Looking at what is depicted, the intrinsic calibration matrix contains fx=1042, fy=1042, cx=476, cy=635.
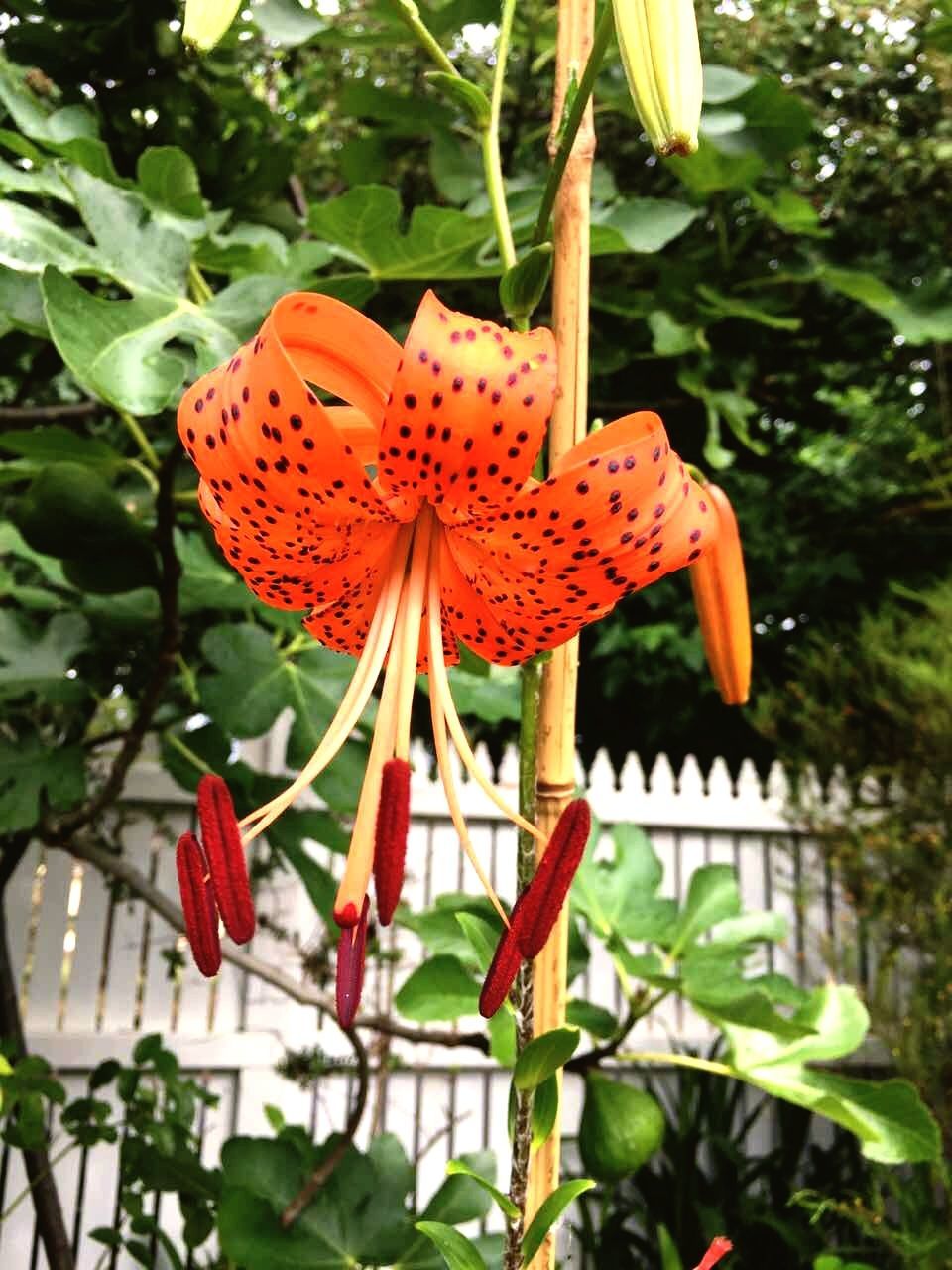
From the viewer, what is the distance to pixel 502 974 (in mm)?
354

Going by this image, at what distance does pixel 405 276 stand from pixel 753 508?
6.83 feet

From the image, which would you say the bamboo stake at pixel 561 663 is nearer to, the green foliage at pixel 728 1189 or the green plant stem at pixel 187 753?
the green plant stem at pixel 187 753

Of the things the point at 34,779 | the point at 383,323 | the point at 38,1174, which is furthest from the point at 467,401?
the point at 38,1174

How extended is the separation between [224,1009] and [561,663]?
189 centimetres

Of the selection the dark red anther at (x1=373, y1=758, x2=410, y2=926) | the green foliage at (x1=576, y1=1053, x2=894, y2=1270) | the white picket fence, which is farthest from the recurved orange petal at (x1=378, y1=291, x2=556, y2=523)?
the green foliage at (x1=576, y1=1053, x2=894, y2=1270)

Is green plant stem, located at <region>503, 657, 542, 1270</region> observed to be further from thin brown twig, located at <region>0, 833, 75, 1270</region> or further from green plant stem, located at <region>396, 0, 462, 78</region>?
thin brown twig, located at <region>0, 833, 75, 1270</region>

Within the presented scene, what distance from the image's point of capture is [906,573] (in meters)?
2.89

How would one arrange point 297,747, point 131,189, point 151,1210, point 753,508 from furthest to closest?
point 753,508
point 151,1210
point 297,747
point 131,189

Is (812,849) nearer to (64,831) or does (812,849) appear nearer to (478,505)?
(64,831)

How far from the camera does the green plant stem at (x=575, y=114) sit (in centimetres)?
36

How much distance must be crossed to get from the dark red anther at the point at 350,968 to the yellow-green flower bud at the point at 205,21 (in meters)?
0.31

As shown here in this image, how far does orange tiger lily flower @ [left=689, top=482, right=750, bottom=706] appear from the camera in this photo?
49cm

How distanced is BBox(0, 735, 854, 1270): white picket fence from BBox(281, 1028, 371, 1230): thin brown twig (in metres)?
0.78

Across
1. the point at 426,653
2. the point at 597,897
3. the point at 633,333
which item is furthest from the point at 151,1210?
the point at 426,653
